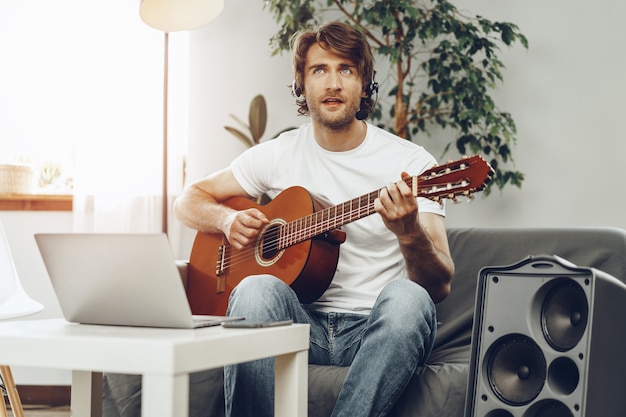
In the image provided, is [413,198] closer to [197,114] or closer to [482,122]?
[482,122]

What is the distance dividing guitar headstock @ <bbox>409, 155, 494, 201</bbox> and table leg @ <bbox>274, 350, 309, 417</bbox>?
0.50m

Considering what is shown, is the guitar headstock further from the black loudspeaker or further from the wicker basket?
the wicker basket

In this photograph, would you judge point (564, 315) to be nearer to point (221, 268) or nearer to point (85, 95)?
point (221, 268)

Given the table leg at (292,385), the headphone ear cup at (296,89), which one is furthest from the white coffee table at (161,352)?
the headphone ear cup at (296,89)

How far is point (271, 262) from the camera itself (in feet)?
5.84

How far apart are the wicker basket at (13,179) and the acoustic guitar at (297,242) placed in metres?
1.44

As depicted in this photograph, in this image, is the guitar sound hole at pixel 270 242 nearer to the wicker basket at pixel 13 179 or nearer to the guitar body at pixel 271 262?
the guitar body at pixel 271 262

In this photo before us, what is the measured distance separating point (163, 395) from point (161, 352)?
0.05 m

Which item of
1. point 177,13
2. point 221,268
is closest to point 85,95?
point 177,13

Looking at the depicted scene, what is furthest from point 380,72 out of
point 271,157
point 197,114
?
point 271,157

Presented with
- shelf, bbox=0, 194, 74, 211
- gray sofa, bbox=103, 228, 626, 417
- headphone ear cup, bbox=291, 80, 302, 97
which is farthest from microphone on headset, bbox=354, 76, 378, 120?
shelf, bbox=0, 194, 74, 211

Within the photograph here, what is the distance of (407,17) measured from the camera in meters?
2.90

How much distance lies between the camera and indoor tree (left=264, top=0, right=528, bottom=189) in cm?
286

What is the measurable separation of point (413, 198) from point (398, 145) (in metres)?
0.40
